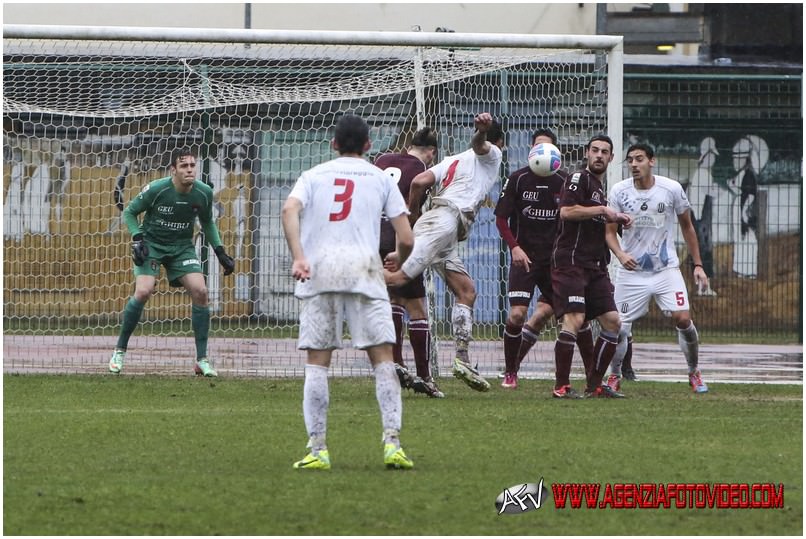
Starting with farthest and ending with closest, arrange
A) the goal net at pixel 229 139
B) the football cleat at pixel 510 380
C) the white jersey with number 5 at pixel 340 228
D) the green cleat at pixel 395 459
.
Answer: the goal net at pixel 229 139 < the football cleat at pixel 510 380 < the white jersey with number 5 at pixel 340 228 < the green cleat at pixel 395 459

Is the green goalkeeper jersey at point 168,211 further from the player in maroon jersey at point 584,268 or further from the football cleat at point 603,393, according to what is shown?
the football cleat at point 603,393

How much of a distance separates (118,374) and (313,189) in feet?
21.4

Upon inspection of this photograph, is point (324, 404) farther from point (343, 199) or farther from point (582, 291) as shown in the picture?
point (582, 291)

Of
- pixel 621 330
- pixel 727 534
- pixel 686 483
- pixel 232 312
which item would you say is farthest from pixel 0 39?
pixel 727 534

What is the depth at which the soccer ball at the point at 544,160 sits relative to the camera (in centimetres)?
1284

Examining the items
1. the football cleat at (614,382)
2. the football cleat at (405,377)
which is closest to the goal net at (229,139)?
the football cleat at (614,382)

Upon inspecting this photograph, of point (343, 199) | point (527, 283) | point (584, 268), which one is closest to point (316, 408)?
point (343, 199)

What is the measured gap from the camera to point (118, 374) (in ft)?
47.2

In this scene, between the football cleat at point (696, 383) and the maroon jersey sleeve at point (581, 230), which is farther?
the football cleat at point (696, 383)

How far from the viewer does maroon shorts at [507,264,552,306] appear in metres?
13.5

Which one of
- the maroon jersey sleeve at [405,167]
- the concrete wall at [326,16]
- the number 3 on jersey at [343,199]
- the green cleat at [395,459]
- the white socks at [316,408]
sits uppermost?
the concrete wall at [326,16]

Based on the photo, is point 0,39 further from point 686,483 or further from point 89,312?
point 686,483

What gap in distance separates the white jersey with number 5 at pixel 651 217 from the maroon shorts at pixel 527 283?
0.71m

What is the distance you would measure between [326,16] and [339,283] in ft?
73.7
